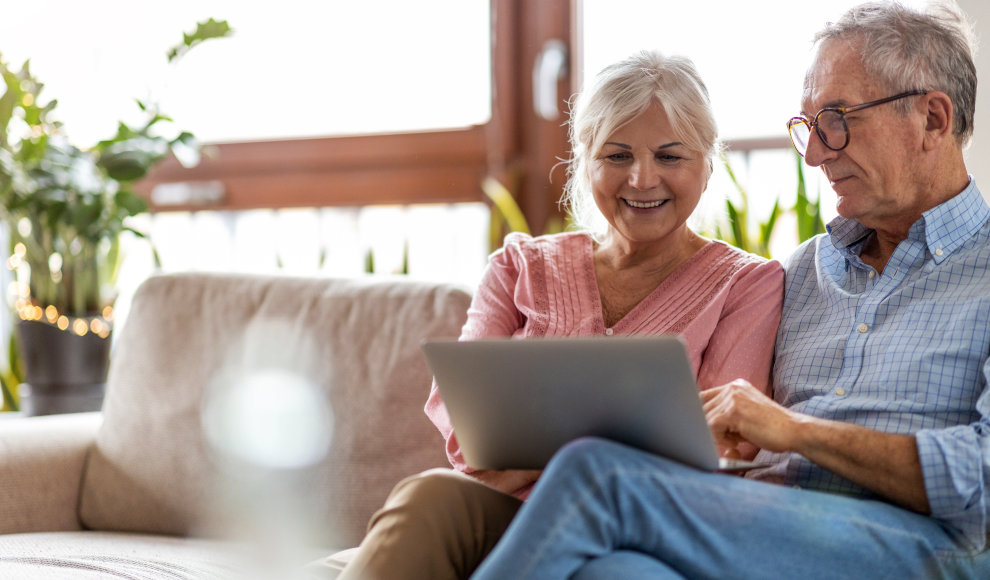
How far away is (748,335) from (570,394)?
456 millimetres

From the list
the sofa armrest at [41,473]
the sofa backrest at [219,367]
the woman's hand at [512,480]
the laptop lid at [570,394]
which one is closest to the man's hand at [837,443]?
the laptop lid at [570,394]

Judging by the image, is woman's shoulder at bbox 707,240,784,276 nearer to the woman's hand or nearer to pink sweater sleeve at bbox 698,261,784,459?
pink sweater sleeve at bbox 698,261,784,459

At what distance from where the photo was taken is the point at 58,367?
7.25ft

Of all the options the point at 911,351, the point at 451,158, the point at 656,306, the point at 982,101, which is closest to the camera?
the point at 911,351

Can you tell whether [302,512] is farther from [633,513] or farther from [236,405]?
[633,513]

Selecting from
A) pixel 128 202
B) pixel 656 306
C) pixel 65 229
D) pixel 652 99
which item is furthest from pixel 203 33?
pixel 656 306

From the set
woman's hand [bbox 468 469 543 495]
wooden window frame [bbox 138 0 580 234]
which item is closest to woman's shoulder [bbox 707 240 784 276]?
woman's hand [bbox 468 469 543 495]

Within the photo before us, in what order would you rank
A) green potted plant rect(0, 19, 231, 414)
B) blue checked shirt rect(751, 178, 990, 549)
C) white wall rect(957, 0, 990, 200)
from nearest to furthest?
blue checked shirt rect(751, 178, 990, 549), white wall rect(957, 0, 990, 200), green potted plant rect(0, 19, 231, 414)

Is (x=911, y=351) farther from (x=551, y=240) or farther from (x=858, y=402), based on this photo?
(x=551, y=240)

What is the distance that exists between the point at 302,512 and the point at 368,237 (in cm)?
136

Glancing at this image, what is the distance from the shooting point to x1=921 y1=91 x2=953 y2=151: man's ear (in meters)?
1.29

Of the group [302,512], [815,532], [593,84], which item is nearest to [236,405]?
[302,512]

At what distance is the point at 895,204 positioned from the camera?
51.8 inches

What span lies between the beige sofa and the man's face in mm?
736
